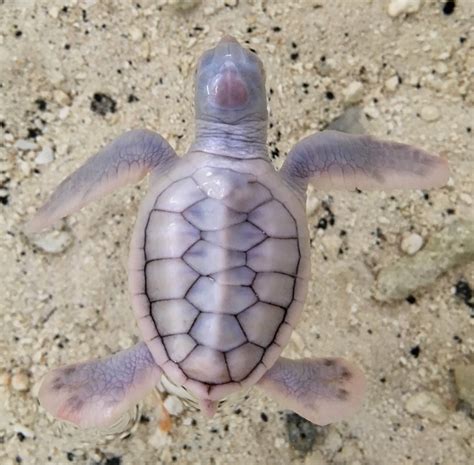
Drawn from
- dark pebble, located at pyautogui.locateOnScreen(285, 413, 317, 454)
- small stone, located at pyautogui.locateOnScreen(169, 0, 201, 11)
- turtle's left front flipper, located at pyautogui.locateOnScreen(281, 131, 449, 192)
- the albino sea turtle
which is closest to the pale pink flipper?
the albino sea turtle

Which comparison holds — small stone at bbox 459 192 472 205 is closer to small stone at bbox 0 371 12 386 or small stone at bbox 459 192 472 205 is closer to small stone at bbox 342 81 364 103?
small stone at bbox 342 81 364 103

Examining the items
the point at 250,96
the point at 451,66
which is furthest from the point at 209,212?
the point at 451,66

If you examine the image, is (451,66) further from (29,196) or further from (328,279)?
(29,196)

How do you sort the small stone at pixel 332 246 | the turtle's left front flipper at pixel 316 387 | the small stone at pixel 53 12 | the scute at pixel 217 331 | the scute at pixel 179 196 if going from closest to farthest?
the scute at pixel 217 331
the scute at pixel 179 196
the turtle's left front flipper at pixel 316 387
the small stone at pixel 332 246
the small stone at pixel 53 12

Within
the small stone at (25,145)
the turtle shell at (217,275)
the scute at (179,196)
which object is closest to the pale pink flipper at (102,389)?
the turtle shell at (217,275)

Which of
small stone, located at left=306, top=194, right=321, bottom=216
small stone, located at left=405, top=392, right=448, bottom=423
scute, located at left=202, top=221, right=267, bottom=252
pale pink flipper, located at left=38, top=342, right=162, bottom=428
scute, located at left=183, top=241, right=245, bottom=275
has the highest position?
scute, located at left=202, top=221, right=267, bottom=252

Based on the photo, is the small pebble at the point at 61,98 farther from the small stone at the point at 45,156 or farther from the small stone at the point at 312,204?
the small stone at the point at 312,204
